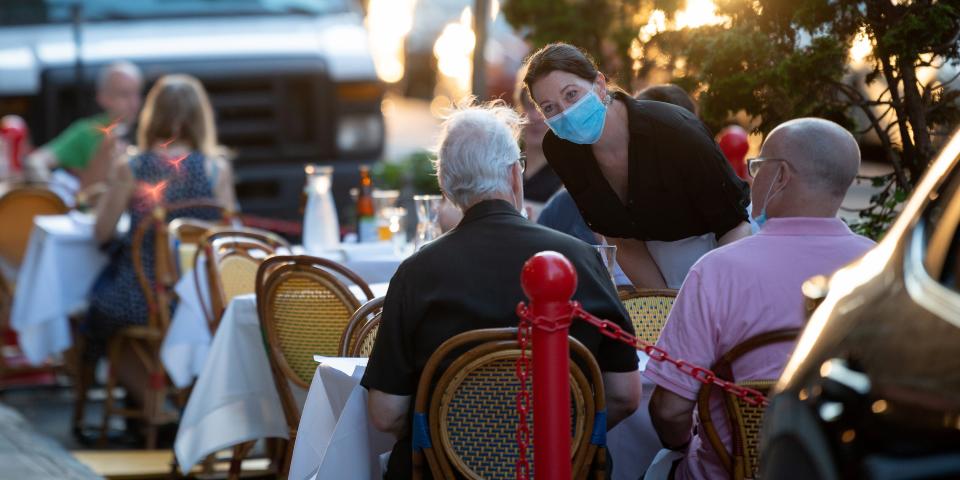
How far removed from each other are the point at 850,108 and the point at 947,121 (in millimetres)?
444

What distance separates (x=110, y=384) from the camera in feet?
27.7

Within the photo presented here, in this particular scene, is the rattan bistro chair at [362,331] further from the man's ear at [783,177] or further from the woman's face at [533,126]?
the woman's face at [533,126]

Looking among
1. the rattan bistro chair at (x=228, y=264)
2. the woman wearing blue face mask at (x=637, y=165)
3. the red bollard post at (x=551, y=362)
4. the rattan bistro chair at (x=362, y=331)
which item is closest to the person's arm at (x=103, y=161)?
the rattan bistro chair at (x=228, y=264)

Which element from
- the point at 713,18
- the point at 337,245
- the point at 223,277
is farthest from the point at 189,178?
the point at 713,18

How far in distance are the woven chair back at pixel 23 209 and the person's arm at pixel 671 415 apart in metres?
6.40

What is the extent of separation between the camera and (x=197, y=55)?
39.0ft

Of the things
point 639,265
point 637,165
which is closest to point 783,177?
point 637,165

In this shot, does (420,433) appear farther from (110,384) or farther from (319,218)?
(110,384)

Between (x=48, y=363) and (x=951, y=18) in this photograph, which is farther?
(x=48, y=363)

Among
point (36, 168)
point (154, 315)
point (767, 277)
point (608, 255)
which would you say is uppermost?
point (767, 277)

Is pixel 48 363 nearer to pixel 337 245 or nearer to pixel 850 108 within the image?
pixel 337 245

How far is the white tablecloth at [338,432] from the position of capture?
398 cm

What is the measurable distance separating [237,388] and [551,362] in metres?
2.93

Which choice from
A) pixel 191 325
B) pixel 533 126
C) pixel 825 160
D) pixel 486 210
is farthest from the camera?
pixel 533 126
